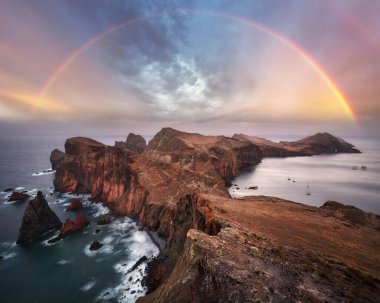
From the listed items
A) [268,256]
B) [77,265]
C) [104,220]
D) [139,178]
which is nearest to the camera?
[268,256]

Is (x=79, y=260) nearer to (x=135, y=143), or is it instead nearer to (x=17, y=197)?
(x=17, y=197)

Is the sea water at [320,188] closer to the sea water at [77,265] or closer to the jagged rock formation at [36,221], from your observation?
the sea water at [77,265]

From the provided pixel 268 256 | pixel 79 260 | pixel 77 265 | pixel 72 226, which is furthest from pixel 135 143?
pixel 268 256

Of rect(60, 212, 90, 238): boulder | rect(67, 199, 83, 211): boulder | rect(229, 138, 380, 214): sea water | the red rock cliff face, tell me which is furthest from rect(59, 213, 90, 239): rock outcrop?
rect(229, 138, 380, 214): sea water

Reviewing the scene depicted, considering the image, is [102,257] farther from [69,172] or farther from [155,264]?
[69,172]

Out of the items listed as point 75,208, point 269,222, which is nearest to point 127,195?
point 75,208

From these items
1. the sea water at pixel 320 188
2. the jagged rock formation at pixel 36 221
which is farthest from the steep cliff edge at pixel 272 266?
the sea water at pixel 320 188
